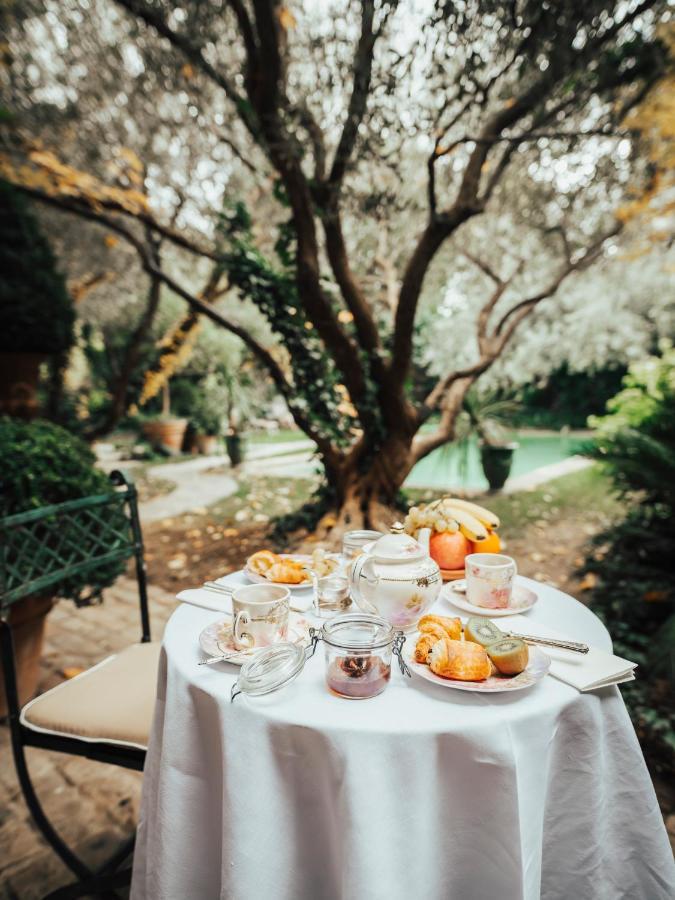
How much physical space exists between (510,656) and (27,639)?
2.29 metres

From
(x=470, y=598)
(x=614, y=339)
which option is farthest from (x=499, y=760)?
(x=614, y=339)

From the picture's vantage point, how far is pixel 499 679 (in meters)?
1.01

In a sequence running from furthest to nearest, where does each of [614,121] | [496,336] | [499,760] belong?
[496,336] < [614,121] < [499,760]

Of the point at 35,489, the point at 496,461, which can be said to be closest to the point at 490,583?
the point at 35,489

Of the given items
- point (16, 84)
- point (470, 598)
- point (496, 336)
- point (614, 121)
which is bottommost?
point (470, 598)

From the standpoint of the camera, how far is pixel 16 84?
538cm

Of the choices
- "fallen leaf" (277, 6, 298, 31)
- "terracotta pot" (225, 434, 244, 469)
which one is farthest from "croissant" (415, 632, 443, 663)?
"terracotta pot" (225, 434, 244, 469)

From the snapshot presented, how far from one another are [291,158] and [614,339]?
10691 mm

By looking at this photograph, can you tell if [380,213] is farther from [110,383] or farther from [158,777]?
[110,383]

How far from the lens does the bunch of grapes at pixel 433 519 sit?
62.8 inches

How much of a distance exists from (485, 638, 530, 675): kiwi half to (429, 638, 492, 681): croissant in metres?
0.02

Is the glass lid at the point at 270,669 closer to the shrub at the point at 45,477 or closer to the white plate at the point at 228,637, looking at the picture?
the white plate at the point at 228,637

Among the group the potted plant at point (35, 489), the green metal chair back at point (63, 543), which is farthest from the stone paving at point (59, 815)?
the green metal chair back at point (63, 543)

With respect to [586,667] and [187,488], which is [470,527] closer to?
[586,667]
